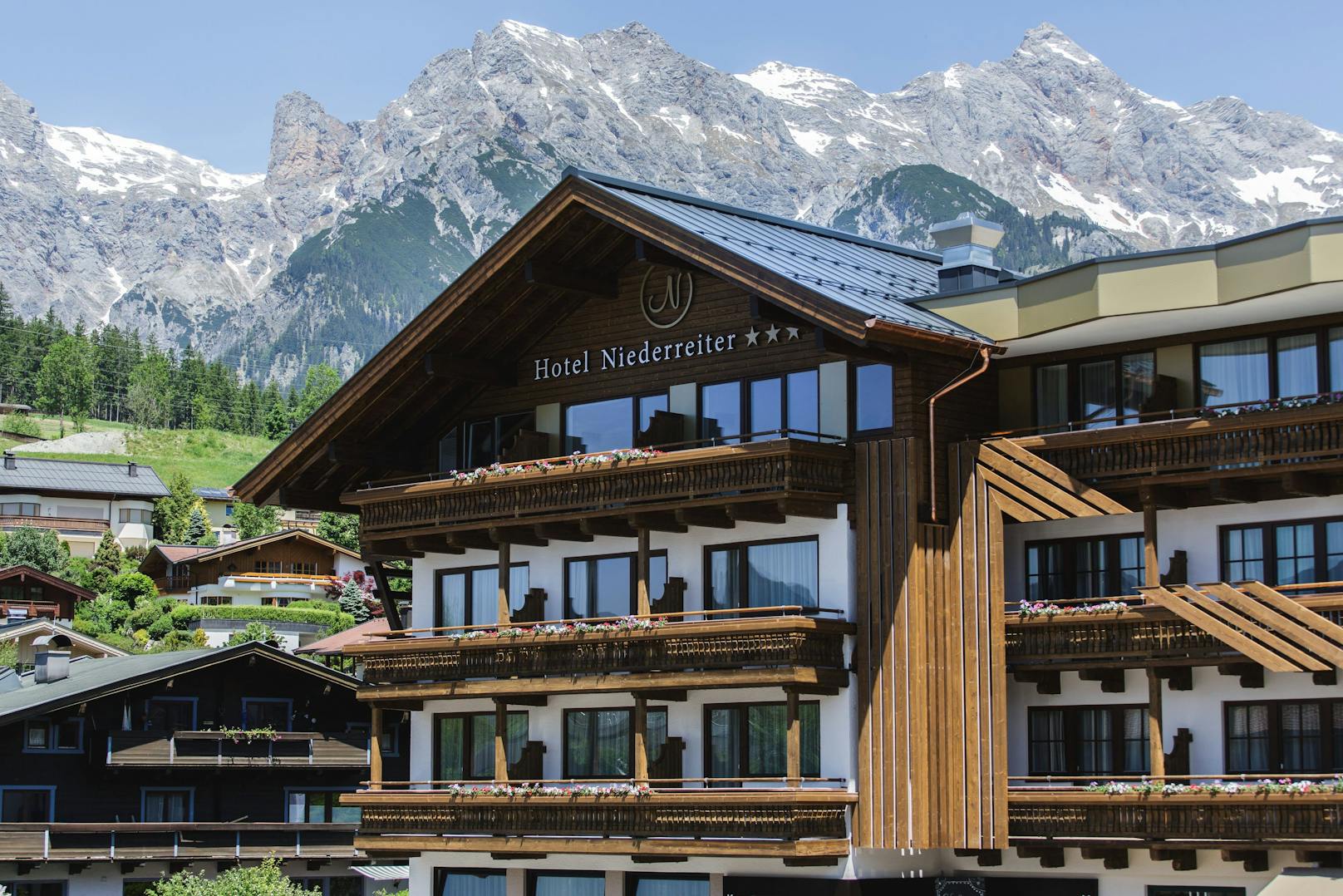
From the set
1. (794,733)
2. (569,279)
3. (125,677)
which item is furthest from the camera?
(125,677)

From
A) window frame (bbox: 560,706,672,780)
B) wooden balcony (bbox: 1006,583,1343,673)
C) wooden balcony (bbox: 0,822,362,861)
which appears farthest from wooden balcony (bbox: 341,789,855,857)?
wooden balcony (bbox: 0,822,362,861)

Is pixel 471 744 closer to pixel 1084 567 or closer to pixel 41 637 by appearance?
pixel 1084 567

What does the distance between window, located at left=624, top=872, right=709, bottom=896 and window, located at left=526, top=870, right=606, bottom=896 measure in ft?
2.18

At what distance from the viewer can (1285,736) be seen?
3059 cm

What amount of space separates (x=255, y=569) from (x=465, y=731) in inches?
3551

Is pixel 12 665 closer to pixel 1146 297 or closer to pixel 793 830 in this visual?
pixel 793 830

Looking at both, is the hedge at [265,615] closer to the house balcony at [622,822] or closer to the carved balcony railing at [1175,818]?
the house balcony at [622,822]

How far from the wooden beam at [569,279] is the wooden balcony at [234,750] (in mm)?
21346

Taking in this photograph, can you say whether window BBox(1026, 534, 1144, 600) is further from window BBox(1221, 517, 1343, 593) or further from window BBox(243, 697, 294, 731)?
window BBox(243, 697, 294, 731)

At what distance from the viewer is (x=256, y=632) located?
10312 cm

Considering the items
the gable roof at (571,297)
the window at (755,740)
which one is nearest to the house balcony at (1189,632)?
the window at (755,740)

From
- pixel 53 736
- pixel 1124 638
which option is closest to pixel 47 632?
pixel 53 736

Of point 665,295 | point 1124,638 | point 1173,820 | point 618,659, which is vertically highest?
point 665,295

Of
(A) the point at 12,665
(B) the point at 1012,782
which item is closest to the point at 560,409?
(B) the point at 1012,782
